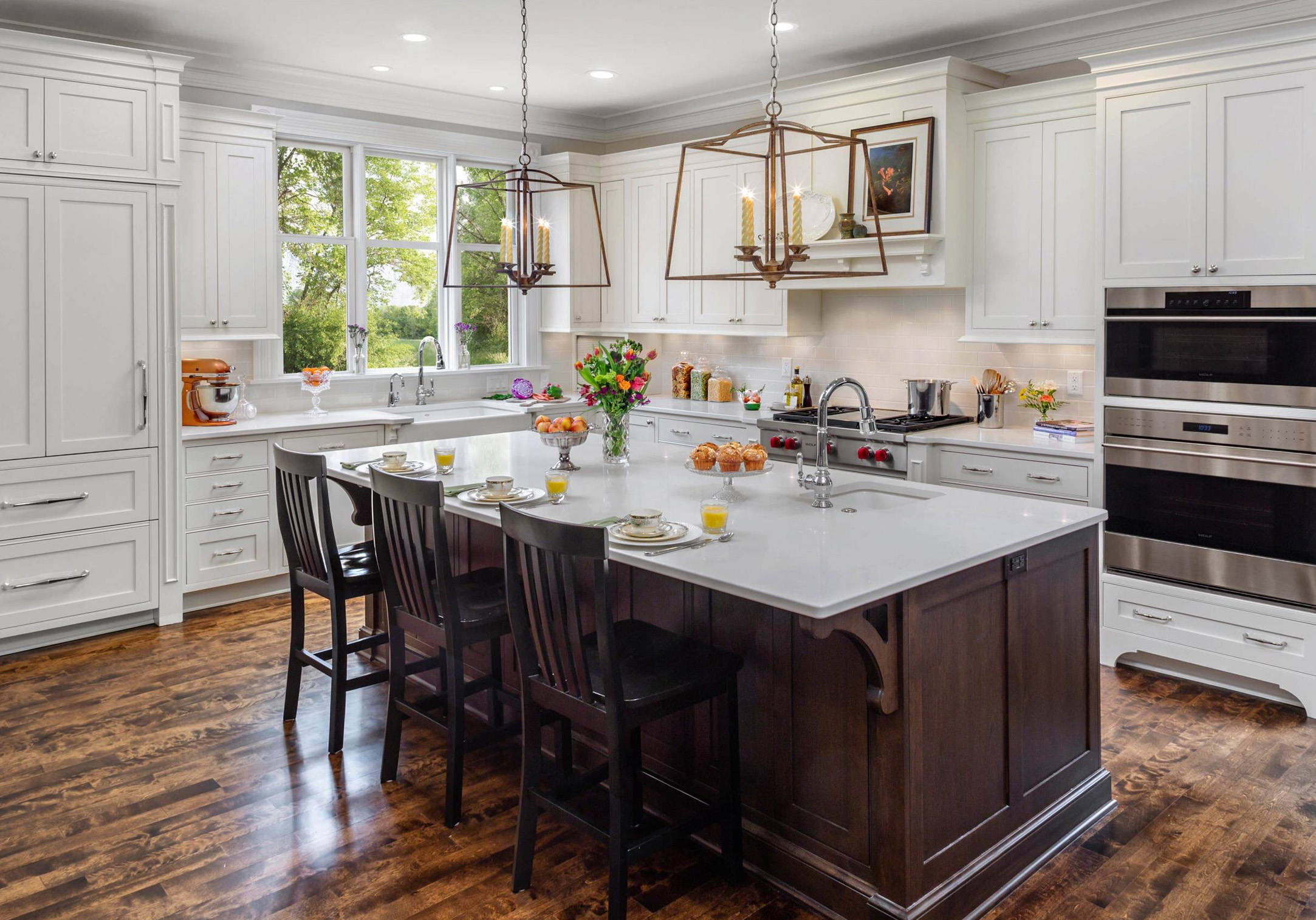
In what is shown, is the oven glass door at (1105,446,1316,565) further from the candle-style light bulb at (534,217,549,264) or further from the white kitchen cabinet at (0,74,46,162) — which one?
the white kitchen cabinet at (0,74,46,162)

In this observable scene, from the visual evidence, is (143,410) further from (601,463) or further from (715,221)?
(715,221)

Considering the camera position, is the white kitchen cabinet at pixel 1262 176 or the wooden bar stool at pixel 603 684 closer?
the wooden bar stool at pixel 603 684

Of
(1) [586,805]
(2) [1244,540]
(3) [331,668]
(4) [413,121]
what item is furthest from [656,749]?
(4) [413,121]

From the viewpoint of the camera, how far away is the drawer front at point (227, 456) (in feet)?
16.4

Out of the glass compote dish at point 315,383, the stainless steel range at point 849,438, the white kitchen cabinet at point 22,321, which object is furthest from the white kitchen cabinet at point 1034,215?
the white kitchen cabinet at point 22,321

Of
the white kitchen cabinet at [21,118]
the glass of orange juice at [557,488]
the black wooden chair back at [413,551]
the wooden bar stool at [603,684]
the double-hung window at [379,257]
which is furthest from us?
the double-hung window at [379,257]

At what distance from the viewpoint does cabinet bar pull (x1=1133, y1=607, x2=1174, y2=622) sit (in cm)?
409

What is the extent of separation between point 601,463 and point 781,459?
1585 millimetres

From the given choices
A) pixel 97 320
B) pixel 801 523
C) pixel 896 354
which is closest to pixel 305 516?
pixel 801 523

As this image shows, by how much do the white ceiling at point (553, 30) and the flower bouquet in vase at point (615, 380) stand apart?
175 cm

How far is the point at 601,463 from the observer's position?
405 cm

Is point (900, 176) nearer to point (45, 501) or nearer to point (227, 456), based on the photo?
point (227, 456)

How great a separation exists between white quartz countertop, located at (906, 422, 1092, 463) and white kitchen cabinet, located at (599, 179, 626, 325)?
258cm

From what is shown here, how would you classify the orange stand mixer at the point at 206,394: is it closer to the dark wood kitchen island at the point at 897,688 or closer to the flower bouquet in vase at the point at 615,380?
the flower bouquet in vase at the point at 615,380
